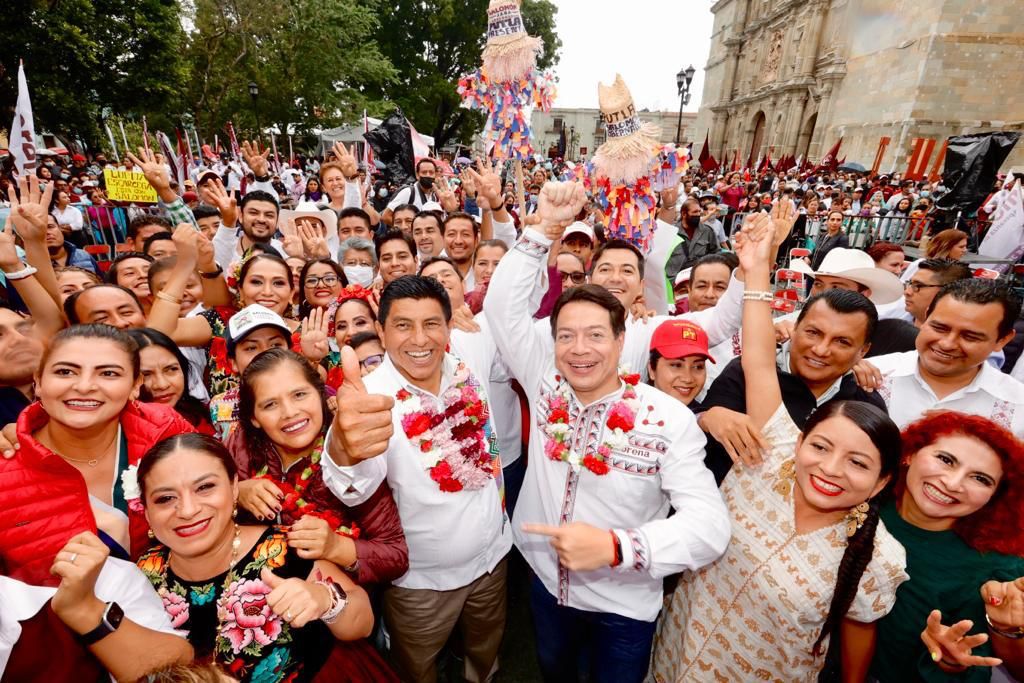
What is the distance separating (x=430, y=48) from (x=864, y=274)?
29630 millimetres

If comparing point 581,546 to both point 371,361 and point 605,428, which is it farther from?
point 371,361

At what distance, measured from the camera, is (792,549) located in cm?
194

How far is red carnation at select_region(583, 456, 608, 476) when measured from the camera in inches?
85.0

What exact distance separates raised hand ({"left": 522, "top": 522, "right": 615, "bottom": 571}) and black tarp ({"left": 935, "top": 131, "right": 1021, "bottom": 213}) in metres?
10.6

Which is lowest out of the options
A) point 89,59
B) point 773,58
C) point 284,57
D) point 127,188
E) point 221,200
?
point 127,188

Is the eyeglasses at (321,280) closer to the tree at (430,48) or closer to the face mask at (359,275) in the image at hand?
the face mask at (359,275)

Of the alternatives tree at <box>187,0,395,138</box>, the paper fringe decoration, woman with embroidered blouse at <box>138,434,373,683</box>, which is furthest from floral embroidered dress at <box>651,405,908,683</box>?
tree at <box>187,0,395,138</box>

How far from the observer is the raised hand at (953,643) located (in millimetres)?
1725

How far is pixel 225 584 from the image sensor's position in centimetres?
175

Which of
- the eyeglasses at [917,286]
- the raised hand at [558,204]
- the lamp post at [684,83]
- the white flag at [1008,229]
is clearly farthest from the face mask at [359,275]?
the lamp post at [684,83]

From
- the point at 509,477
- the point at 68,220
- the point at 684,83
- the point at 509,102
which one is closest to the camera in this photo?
the point at 509,477

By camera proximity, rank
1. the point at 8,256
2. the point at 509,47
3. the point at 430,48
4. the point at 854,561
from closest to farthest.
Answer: the point at 854,561
the point at 8,256
the point at 509,47
the point at 430,48

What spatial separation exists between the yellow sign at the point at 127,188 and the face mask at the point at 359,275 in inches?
236

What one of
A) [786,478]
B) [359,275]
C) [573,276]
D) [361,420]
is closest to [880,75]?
[573,276]
